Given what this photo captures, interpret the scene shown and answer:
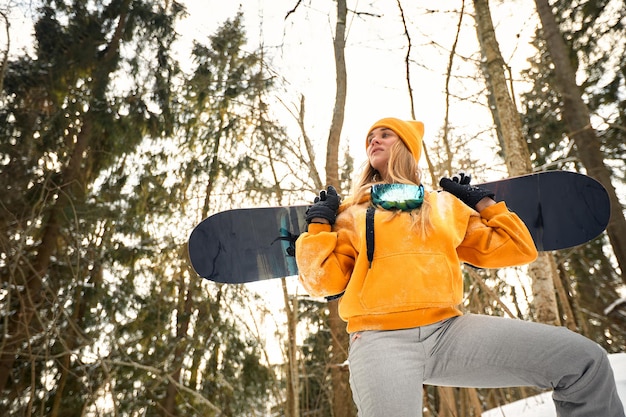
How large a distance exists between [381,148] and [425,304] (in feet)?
2.47

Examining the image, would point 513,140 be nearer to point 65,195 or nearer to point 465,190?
point 465,190

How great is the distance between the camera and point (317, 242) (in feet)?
4.82

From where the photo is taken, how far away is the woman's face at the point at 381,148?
1.80 meters

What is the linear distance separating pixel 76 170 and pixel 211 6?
3.59 meters

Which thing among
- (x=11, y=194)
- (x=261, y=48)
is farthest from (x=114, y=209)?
(x=261, y=48)

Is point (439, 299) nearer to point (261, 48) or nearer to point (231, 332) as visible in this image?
point (261, 48)

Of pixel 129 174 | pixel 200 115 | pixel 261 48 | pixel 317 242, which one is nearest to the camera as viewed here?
pixel 317 242

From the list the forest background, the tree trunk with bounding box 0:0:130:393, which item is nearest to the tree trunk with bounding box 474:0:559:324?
the forest background

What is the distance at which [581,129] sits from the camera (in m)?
3.47

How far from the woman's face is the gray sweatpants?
75 centimetres

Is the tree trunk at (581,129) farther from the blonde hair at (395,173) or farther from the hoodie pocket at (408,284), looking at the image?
the hoodie pocket at (408,284)

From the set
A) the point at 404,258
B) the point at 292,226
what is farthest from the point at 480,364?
the point at 292,226

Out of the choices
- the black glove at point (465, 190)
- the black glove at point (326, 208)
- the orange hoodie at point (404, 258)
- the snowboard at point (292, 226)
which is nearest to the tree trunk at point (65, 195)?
the snowboard at point (292, 226)

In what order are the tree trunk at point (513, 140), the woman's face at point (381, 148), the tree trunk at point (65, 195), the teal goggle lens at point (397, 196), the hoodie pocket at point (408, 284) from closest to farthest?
the hoodie pocket at point (408, 284), the teal goggle lens at point (397, 196), the woman's face at point (381, 148), the tree trunk at point (513, 140), the tree trunk at point (65, 195)
